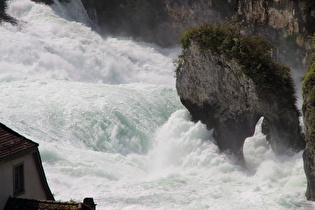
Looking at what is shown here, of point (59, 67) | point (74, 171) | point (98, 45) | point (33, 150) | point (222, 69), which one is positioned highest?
point (98, 45)

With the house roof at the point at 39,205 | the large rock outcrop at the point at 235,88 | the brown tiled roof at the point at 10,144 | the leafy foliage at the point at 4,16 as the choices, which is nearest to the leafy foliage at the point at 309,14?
the large rock outcrop at the point at 235,88

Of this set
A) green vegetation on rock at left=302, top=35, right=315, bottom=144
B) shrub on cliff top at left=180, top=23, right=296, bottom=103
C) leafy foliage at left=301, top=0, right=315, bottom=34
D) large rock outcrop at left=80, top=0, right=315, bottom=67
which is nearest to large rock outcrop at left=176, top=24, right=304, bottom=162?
shrub on cliff top at left=180, top=23, right=296, bottom=103

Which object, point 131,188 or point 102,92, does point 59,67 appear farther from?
point 131,188

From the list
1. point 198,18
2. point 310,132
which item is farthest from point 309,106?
point 198,18

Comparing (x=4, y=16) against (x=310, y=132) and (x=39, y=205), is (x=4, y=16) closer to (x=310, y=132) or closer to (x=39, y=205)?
(x=310, y=132)

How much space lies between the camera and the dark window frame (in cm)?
1251

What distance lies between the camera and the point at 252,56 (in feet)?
83.7

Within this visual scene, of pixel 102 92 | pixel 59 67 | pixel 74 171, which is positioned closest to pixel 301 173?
pixel 74 171

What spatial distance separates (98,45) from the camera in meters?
42.1

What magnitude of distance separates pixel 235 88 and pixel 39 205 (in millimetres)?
15820

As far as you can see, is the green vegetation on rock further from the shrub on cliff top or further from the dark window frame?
the dark window frame

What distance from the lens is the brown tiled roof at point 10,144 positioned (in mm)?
12055

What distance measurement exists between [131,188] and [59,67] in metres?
16.3

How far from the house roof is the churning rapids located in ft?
29.1
